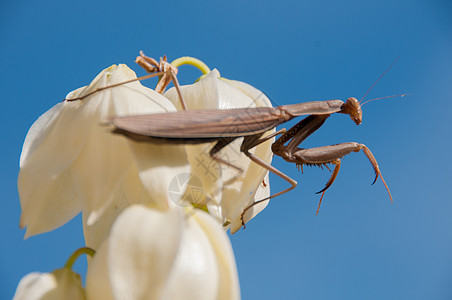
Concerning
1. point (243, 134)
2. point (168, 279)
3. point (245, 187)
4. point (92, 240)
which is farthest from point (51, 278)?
point (243, 134)

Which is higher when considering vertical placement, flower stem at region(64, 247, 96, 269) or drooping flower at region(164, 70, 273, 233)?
drooping flower at region(164, 70, 273, 233)

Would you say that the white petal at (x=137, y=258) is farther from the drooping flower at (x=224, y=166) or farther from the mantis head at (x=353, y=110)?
the mantis head at (x=353, y=110)

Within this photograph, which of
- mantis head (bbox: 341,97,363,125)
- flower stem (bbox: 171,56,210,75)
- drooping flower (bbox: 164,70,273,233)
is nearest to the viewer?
drooping flower (bbox: 164,70,273,233)

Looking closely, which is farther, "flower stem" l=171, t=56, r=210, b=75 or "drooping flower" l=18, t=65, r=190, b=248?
"flower stem" l=171, t=56, r=210, b=75

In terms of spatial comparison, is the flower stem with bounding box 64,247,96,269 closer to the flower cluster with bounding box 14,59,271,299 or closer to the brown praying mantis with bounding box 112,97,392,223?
the flower cluster with bounding box 14,59,271,299

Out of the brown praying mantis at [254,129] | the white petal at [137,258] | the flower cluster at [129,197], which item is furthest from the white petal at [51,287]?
the brown praying mantis at [254,129]

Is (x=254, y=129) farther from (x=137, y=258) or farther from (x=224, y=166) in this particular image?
(x=137, y=258)

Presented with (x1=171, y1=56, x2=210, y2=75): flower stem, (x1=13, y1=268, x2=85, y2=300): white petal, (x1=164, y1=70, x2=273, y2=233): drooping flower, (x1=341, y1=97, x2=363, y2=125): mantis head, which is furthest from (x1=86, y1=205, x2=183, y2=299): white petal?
(x1=341, y1=97, x2=363, y2=125): mantis head
